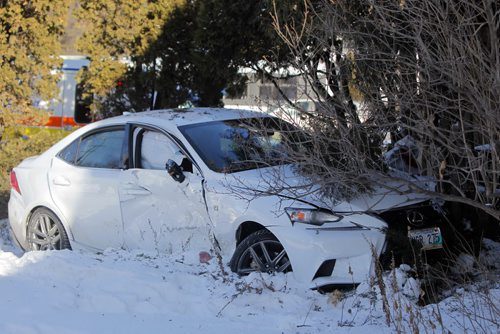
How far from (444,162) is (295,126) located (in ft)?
3.43

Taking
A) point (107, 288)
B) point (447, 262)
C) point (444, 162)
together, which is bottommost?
point (107, 288)

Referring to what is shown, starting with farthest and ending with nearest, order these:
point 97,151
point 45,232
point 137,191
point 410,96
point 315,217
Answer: point 45,232
point 97,151
point 137,191
point 315,217
point 410,96

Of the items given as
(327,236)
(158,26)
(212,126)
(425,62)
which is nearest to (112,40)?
(158,26)

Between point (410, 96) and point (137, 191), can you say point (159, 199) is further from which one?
point (410, 96)

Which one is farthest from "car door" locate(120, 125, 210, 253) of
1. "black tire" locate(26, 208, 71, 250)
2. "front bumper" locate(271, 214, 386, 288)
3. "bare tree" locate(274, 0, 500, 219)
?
"bare tree" locate(274, 0, 500, 219)

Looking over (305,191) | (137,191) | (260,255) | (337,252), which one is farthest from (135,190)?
(337,252)

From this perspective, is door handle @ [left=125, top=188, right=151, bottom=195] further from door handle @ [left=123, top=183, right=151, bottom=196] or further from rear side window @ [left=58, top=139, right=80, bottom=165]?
rear side window @ [left=58, top=139, right=80, bottom=165]

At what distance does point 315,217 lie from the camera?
5.19 m

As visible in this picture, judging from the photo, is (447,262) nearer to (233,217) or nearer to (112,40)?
(233,217)

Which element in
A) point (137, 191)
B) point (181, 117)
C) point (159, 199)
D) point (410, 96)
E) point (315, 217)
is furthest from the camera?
point (181, 117)

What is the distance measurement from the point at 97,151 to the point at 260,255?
242 cm

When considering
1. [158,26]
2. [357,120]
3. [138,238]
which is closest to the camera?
[357,120]

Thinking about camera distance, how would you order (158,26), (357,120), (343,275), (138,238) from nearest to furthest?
(357,120)
(343,275)
(138,238)
(158,26)

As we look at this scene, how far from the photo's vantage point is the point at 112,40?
1095 centimetres
